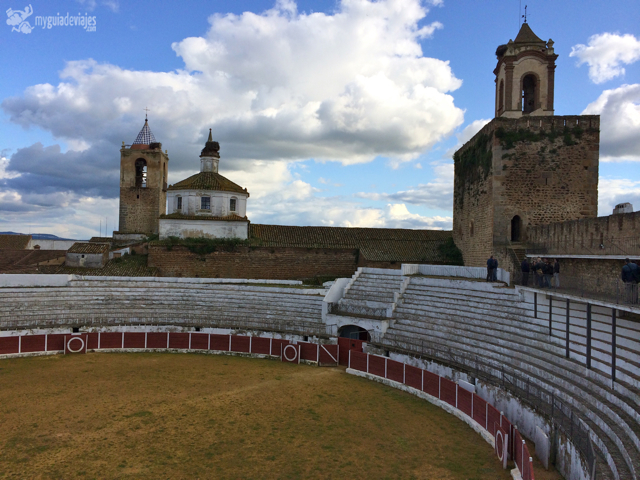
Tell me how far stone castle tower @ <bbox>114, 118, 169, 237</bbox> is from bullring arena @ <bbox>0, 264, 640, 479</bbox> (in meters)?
15.2

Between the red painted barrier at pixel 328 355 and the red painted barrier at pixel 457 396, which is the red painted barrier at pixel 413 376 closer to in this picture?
the red painted barrier at pixel 457 396

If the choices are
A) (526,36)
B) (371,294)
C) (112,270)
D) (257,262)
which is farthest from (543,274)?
(112,270)

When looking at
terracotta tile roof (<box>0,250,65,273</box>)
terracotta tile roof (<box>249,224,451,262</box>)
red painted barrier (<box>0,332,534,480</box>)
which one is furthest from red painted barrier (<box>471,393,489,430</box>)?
terracotta tile roof (<box>0,250,65,273</box>)

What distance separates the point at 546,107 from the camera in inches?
1013

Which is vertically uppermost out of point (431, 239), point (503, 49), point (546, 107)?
point (503, 49)

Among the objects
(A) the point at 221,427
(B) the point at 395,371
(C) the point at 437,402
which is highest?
(B) the point at 395,371

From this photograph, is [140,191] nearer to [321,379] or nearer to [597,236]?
[321,379]

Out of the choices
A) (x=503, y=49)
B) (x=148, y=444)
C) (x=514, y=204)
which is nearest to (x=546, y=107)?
(x=503, y=49)

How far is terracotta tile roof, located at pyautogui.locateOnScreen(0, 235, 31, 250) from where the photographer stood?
1860 inches

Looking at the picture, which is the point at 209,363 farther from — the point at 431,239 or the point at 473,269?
the point at 431,239

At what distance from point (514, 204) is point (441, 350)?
11098 millimetres

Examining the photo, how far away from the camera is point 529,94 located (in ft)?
87.0

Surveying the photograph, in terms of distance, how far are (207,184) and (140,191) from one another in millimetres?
10791

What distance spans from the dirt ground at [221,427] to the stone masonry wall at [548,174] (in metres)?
13.3
